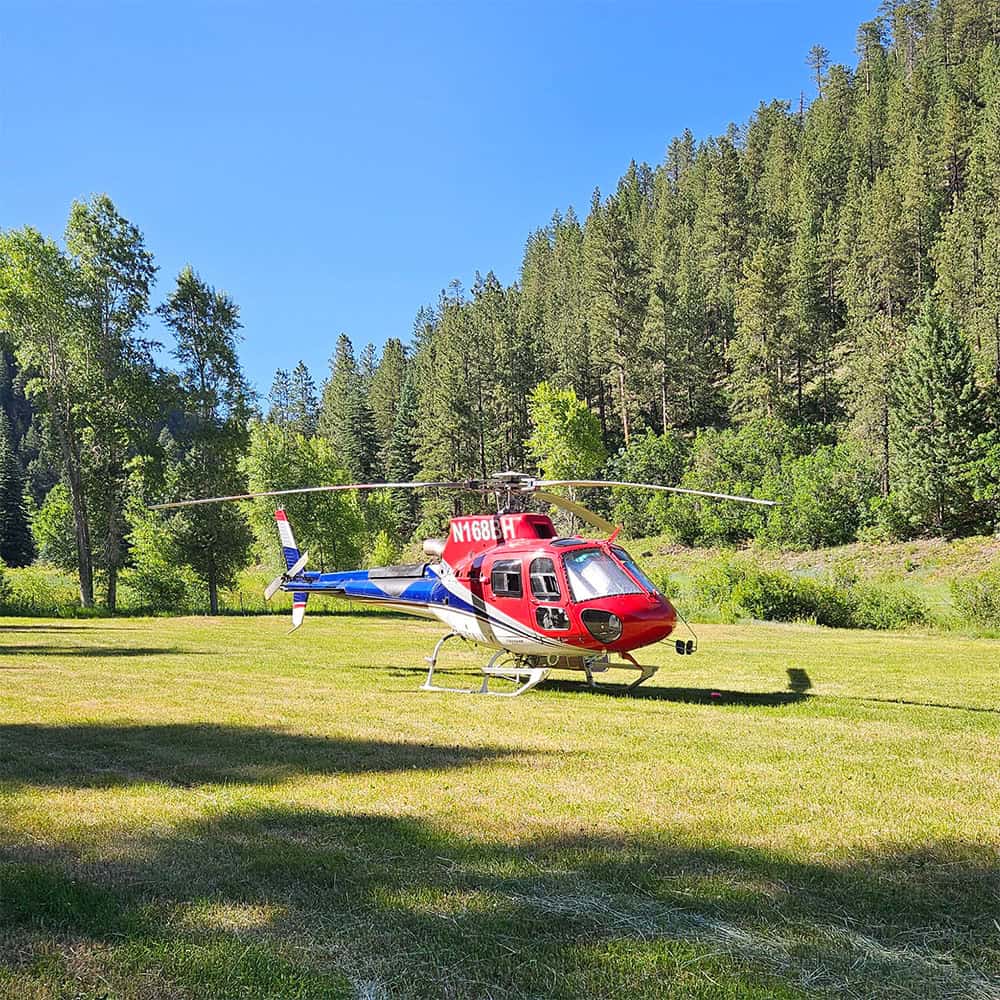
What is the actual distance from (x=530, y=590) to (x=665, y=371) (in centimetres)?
5068

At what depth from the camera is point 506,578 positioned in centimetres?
1132

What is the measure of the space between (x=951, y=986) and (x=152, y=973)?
10.5 ft

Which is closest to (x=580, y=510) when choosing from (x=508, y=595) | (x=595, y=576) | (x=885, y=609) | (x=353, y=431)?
(x=595, y=576)

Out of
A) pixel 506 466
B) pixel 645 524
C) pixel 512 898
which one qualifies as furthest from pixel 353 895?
pixel 506 466

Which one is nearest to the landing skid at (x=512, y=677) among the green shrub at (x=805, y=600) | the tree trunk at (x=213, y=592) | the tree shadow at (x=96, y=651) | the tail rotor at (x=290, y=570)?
the tail rotor at (x=290, y=570)

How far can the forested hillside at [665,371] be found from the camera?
29.2 meters

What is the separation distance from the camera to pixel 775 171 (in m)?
73.8

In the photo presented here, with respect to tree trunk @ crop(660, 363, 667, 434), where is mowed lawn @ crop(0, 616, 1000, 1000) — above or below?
below

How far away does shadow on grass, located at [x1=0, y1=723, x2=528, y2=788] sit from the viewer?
255 inches

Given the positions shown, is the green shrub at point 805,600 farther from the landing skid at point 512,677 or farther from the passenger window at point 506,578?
the passenger window at point 506,578

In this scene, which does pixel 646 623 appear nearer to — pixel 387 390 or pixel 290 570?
pixel 290 570

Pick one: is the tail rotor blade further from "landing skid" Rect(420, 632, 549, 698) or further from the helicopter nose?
the helicopter nose

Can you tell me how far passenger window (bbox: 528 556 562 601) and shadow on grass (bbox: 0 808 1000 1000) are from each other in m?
5.70

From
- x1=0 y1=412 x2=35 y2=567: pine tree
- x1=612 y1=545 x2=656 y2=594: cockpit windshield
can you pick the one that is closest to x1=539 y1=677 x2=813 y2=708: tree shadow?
x1=612 y1=545 x2=656 y2=594: cockpit windshield
